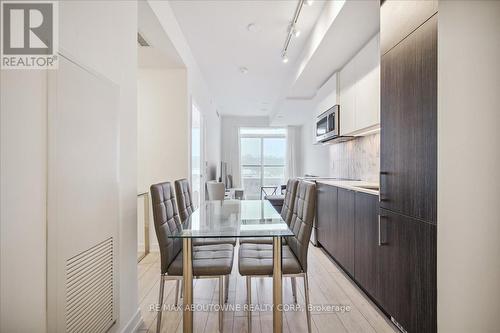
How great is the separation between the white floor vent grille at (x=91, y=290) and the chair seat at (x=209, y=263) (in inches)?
15.3

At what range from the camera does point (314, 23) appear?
281 centimetres

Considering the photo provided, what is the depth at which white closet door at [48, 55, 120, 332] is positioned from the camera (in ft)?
3.43

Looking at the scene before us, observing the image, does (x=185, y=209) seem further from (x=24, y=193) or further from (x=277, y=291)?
(x=24, y=193)

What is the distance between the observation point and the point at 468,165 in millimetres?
1277

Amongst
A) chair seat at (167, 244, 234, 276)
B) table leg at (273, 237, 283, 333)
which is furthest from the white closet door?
table leg at (273, 237, 283, 333)

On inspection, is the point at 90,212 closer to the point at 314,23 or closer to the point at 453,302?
the point at 453,302

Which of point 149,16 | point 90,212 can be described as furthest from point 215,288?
point 149,16

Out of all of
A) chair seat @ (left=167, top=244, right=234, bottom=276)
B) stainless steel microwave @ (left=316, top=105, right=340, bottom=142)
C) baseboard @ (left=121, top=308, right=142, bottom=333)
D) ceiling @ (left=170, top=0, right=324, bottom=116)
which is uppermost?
ceiling @ (left=170, top=0, right=324, bottom=116)

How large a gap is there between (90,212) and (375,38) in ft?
9.04

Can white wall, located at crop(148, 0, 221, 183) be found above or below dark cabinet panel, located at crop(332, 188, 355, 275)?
above

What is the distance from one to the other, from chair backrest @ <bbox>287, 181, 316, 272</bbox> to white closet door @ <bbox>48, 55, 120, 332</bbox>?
3.83 ft

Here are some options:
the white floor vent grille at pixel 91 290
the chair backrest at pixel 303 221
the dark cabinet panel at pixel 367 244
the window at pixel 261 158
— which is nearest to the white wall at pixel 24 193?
the white floor vent grille at pixel 91 290

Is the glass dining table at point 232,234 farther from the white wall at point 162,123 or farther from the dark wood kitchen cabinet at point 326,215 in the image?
the white wall at point 162,123

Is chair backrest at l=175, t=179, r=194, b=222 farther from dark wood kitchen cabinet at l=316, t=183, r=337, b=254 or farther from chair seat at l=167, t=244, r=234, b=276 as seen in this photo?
dark wood kitchen cabinet at l=316, t=183, r=337, b=254
